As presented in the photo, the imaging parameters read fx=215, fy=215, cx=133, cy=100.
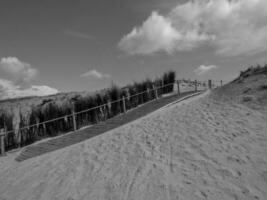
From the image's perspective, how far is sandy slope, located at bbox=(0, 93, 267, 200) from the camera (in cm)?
371

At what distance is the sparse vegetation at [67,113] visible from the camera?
10047 mm

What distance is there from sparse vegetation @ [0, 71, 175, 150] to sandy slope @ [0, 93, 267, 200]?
2.82m

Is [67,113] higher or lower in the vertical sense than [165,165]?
higher

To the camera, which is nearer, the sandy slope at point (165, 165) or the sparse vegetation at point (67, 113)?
the sandy slope at point (165, 165)

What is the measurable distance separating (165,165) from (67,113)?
28.0ft

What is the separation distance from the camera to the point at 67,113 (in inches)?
468

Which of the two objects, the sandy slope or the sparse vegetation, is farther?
the sparse vegetation

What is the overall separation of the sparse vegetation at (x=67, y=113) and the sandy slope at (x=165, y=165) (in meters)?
2.82

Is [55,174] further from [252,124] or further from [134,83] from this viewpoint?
[134,83]

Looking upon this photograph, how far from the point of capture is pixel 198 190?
140 inches

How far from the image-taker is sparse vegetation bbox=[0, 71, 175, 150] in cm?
1005

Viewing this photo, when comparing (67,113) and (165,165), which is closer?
(165,165)

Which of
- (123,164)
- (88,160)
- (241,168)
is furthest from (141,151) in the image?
(241,168)

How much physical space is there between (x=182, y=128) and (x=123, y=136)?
195cm
